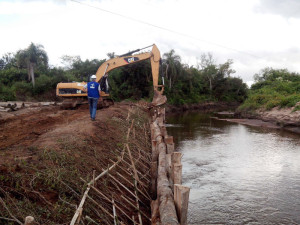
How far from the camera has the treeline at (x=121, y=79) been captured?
83.7 feet

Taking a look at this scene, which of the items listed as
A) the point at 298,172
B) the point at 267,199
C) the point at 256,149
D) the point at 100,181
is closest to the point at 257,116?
the point at 256,149

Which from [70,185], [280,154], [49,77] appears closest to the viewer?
[70,185]

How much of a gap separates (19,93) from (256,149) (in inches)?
888

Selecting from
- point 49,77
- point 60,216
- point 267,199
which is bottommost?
point 267,199

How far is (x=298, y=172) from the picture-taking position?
9375 mm

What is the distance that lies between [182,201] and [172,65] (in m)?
36.9

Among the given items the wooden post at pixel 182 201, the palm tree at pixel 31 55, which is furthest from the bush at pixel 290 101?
the palm tree at pixel 31 55

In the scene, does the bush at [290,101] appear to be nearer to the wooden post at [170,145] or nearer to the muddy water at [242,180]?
the muddy water at [242,180]

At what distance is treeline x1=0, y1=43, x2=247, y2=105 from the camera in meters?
25.5

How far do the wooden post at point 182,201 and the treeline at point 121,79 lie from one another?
418 inches

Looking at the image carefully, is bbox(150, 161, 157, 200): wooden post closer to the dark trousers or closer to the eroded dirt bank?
the eroded dirt bank

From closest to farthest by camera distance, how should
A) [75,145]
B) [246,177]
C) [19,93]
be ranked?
[75,145]
[246,177]
[19,93]

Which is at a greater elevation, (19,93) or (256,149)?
(19,93)

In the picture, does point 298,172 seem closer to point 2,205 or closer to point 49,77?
point 2,205
